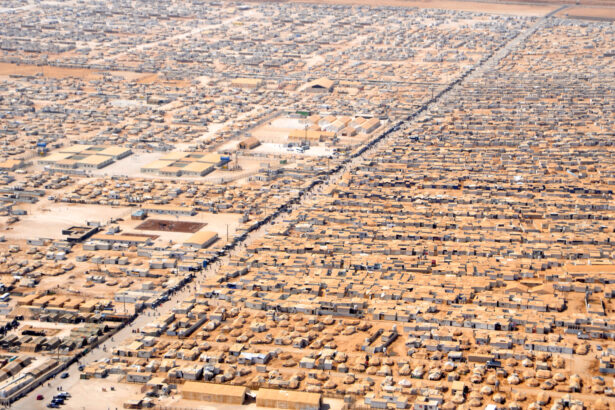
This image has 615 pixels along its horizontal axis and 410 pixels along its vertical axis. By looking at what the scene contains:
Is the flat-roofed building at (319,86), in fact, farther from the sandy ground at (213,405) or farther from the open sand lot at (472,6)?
the sandy ground at (213,405)

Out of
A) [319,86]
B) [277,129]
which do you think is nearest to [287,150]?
[277,129]

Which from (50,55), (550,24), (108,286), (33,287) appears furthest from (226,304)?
(550,24)

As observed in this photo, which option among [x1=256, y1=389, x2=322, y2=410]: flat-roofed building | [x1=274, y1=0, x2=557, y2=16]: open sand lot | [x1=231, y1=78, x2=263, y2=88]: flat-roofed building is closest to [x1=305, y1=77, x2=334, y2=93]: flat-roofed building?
[x1=231, y1=78, x2=263, y2=88]: flat-roofed building

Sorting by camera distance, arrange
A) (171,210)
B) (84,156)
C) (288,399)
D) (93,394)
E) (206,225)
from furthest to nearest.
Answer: (84,156)
(171,210)
(206,225)
(93,394)
(288,399)

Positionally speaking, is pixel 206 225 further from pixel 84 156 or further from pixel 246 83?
pixel 246 83

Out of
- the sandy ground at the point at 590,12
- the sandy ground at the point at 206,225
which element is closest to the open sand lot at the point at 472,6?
the sandy ground at the point at 590,12
